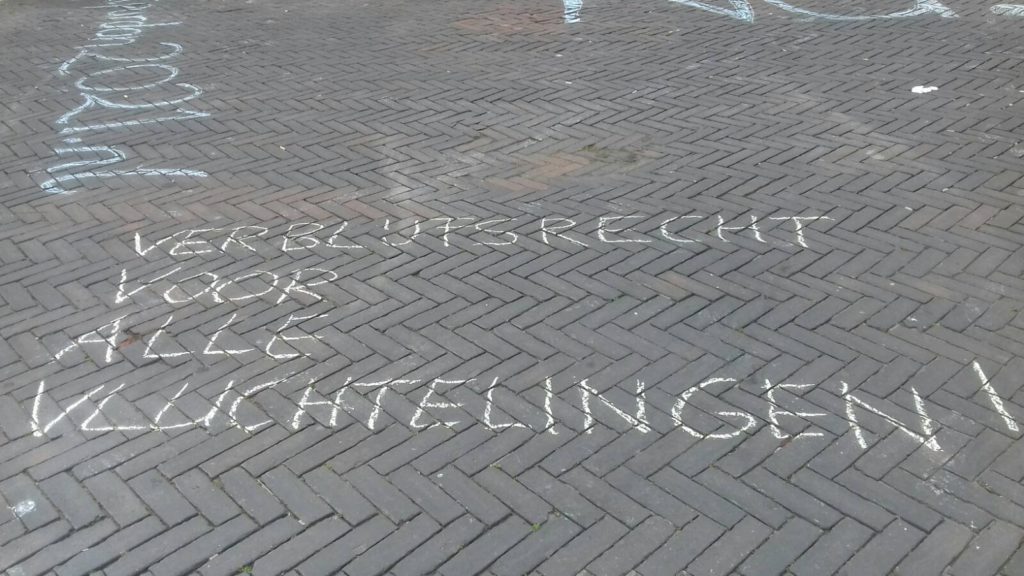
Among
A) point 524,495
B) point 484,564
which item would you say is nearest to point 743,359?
point 524,495

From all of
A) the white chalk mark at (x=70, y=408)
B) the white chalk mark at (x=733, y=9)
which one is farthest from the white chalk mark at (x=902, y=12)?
the white chalk mark at (x=70, y=408)

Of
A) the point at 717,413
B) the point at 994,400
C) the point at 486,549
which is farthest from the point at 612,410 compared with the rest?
the point at 994,400

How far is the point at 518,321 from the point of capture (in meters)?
4.41

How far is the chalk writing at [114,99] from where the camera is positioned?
6.12m

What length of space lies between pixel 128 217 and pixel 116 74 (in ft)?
10.9

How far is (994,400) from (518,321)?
205 cm

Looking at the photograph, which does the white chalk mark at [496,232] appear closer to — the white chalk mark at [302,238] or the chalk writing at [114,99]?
the white chalk mark at [302,238]

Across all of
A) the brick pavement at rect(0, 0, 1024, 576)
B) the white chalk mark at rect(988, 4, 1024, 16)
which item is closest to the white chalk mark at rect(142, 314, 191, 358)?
the brick pavement at rect(0, 0, 1024, 576)

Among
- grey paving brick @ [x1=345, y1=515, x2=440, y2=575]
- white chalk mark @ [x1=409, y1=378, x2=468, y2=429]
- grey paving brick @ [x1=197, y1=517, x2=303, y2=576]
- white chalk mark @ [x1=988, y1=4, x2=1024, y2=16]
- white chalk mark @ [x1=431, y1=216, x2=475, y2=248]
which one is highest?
white chalk mark @ [x1=988, y1=4, x2=1024, y2=16]

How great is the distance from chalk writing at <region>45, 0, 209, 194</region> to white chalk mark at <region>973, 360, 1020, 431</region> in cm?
465

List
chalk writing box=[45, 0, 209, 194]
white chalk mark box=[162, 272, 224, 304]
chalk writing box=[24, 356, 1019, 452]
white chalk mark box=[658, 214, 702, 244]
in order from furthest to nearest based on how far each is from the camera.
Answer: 1. chalk writing box=[45, 0, 209, 194]
2. white chalk mark box=[658, 214, 702, 244]
3. white chalk mark box=[162, 272, 224, 304]
4. chalk writing box=[24, 356, 1019, 452]

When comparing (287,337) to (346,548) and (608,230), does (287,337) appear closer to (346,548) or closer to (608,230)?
(346,548)

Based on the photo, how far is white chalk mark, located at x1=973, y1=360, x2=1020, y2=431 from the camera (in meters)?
→ 3.61

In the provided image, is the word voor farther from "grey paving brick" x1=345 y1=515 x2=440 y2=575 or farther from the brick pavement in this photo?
"grey paving brick" x1=345 y1=515 x2=440 y2=575
